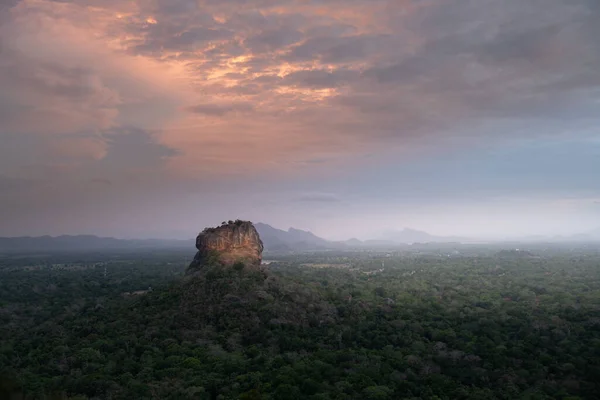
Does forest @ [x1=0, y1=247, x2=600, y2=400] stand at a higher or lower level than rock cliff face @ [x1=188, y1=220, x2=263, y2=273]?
lower

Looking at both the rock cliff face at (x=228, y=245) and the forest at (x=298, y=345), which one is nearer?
the forest at (x=298, y=345)

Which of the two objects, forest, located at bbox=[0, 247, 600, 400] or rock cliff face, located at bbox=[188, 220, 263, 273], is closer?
forest, located at bbox=[0, 247, 600, 400]

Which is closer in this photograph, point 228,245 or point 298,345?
point 298,345

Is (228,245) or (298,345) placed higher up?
(228,245)

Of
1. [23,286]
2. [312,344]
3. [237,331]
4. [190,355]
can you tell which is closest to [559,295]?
[312,344]

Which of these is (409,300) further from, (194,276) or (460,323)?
(194,276)
